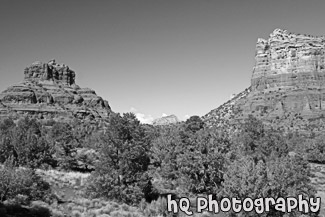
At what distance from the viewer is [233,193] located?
21328mm

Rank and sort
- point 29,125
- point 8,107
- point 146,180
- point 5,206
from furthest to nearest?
point 8,107 < point 29,125 < point 146,180 < point 5,206

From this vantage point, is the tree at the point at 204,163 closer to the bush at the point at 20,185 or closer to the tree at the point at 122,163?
the tree at the point at 122,163

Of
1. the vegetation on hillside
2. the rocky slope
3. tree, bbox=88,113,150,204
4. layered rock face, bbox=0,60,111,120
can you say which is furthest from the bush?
the rocky slope

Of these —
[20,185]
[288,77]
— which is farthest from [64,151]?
[288,77]

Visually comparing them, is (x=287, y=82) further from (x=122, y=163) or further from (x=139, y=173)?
(x=122, y=163)

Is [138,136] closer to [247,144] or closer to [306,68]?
[247,144]

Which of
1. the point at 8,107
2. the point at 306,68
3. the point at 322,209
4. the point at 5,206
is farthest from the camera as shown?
the point at 306,68

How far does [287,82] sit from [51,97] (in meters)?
124

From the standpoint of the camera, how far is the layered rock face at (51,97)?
471 ft

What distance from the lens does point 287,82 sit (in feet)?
560

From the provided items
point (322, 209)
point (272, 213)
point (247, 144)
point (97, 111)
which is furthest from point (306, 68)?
point (272, 213)

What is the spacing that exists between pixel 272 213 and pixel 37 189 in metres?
16.6

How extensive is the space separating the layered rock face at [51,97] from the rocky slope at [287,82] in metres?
76.2

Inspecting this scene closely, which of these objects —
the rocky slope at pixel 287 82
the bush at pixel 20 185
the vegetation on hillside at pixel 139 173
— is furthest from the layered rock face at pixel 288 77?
Result: the bush at pixel 20 185
